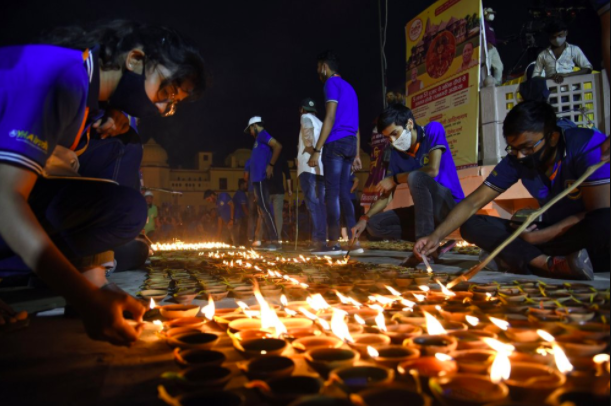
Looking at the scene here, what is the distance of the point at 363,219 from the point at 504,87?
5777 mm

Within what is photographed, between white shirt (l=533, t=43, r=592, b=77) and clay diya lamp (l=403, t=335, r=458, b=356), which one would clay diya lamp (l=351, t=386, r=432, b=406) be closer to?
clay diya lamp (l=403, t=335, r=458, b=356)

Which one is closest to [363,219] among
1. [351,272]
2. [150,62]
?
[351,272]

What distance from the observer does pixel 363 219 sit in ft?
16.1

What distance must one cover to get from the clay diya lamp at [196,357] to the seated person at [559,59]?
344 inches

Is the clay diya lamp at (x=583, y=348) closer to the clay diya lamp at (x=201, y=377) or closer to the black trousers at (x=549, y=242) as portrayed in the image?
the clay diya lamp at (x=201, y=377)

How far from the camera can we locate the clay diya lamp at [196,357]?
4.34ft

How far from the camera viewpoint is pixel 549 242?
351 centimetres

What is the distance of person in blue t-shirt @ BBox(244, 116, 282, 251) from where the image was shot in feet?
25.5

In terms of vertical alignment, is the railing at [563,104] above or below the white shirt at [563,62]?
below

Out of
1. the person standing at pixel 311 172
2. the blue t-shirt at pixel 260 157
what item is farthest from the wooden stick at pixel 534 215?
the blue t-shirt at pixel 260 157

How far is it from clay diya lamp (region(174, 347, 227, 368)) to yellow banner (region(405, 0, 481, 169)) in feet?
28.6

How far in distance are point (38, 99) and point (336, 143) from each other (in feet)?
15.1

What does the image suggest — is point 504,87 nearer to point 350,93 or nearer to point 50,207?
point 350,93

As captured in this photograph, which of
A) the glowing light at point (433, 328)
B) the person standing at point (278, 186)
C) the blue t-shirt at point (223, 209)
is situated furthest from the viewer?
the blue t-shirt at point (223, 209)
